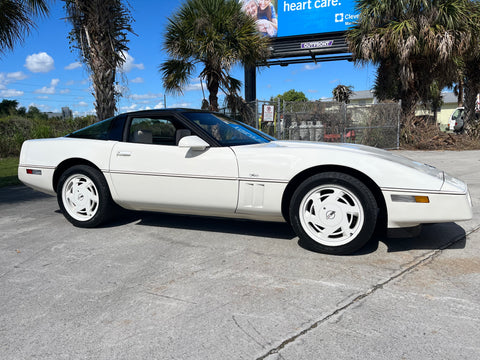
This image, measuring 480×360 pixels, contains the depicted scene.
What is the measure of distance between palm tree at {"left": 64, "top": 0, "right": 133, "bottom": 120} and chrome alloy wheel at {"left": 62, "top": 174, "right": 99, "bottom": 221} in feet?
14.8

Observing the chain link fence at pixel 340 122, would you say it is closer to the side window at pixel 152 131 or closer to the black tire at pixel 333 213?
the side window at pixel 152 131

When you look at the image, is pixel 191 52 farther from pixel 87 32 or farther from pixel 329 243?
pixel 329 243

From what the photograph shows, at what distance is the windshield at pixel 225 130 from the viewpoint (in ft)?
12.5

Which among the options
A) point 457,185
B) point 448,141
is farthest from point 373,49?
point 457,185

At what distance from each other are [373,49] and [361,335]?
47.5ft

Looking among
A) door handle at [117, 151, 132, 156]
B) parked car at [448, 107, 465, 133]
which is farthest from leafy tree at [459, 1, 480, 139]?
door handle at [117, 151, 132, 156]

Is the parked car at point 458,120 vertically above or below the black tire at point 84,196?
above

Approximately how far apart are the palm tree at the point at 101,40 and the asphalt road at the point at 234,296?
16.4 feet

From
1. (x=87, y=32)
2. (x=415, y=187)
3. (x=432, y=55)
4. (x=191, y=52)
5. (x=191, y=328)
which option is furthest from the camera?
(x=432, y=55)

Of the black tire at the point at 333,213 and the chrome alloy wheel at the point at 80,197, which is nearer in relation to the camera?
the black tire at the point at 333,213

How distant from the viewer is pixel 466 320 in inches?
86.1

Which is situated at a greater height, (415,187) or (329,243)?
(415,187)

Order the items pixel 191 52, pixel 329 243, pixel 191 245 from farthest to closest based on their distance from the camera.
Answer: pixel 191 52 < pixel 191 245 < pixel 329 243

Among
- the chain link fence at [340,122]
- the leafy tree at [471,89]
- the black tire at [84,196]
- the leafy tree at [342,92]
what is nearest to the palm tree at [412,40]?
the chain link fence at [340,122]
